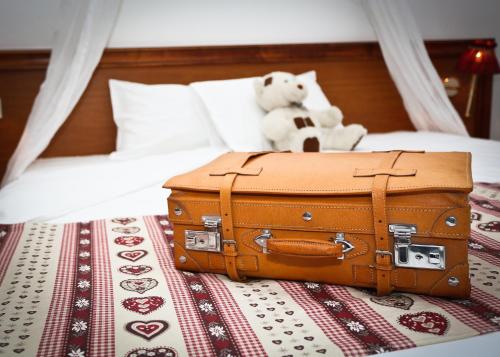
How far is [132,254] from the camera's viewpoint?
1.59 meters

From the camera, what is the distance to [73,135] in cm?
280

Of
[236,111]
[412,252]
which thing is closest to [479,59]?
[236,111]

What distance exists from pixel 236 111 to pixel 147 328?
167 centimetres

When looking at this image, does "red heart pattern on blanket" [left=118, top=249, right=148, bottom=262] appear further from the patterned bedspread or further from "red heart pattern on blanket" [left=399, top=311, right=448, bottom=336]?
"red heart pattern on blanket" [left=399, top=311, right=448, bottom=336]

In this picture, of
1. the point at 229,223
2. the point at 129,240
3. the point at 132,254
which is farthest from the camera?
the point at 129,240

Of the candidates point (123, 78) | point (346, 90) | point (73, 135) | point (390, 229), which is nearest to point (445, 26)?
point (346, 90)

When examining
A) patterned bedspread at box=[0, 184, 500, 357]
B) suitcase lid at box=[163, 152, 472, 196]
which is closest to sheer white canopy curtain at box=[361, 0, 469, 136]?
patterned bedspread at box=[0, 184, 500, 357]

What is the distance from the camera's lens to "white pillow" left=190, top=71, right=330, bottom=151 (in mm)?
2555

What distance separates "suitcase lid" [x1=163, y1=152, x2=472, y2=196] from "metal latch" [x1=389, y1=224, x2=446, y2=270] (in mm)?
94

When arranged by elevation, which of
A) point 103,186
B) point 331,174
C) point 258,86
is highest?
point 258,86

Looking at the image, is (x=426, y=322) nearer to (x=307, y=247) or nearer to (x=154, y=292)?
(x=307, y=247)

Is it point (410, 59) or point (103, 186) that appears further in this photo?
point (410, 59)

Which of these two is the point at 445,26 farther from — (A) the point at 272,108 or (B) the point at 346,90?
(A) the point at 272,108

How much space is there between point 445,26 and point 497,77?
1.91 feet
